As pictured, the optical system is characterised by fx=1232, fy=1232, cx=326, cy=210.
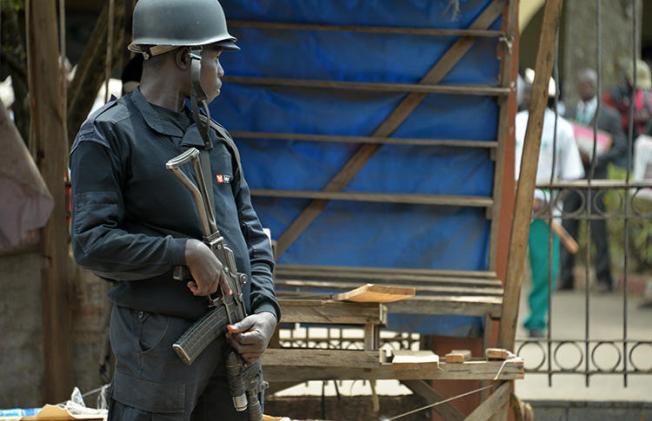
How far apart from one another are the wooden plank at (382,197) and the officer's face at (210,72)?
246cm

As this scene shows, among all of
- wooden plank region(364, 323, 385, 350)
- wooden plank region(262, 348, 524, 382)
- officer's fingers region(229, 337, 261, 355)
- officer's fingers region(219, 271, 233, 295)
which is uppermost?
officer's fingers region(219, 271, 233, 295)

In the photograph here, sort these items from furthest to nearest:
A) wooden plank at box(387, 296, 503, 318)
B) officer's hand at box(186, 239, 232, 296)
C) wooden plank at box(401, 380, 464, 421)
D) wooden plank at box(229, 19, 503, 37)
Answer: wooden plank at box(229, 19, 503, 37) < wooden plank at box(401, 380, 464, 421) < wooden plank at box(387, 296, 503, 318) < officer's hand at box(186, 239, 232, 296)

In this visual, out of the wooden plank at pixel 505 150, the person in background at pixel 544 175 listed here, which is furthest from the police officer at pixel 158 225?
the person in background at pixel 544 175

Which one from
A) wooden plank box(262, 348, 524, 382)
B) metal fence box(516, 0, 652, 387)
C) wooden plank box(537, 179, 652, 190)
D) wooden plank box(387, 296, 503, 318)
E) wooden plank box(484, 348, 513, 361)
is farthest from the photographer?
wooden plank box(537, 179, 652, 190)

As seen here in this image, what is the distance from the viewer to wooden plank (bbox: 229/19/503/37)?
6.03 metres

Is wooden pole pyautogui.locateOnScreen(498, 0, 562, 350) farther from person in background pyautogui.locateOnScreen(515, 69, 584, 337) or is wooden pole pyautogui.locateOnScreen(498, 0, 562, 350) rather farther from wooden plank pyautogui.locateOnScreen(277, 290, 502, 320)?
person in background pyautogui.locateOnScreen(515, 69, 584, 337)

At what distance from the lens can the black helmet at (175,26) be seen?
11.8 feet

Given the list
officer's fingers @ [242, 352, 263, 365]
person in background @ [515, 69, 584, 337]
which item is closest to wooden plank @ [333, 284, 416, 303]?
officer's fingers @ [242, 352, 263, 365]

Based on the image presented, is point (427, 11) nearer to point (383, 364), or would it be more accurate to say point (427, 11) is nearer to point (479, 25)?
point (479, 25)

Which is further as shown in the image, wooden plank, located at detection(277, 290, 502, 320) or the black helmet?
wooden plank, located at detection(277, 290, 502, 320)

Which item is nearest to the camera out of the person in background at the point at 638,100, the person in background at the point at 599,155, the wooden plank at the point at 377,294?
the wooden plank at the point at 377,294

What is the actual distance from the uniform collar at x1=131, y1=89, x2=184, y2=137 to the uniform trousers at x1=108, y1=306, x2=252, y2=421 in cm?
53

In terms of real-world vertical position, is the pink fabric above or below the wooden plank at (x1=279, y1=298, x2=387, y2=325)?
above

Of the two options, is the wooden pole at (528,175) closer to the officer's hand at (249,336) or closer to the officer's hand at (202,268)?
the officer's hand at (249,336)
